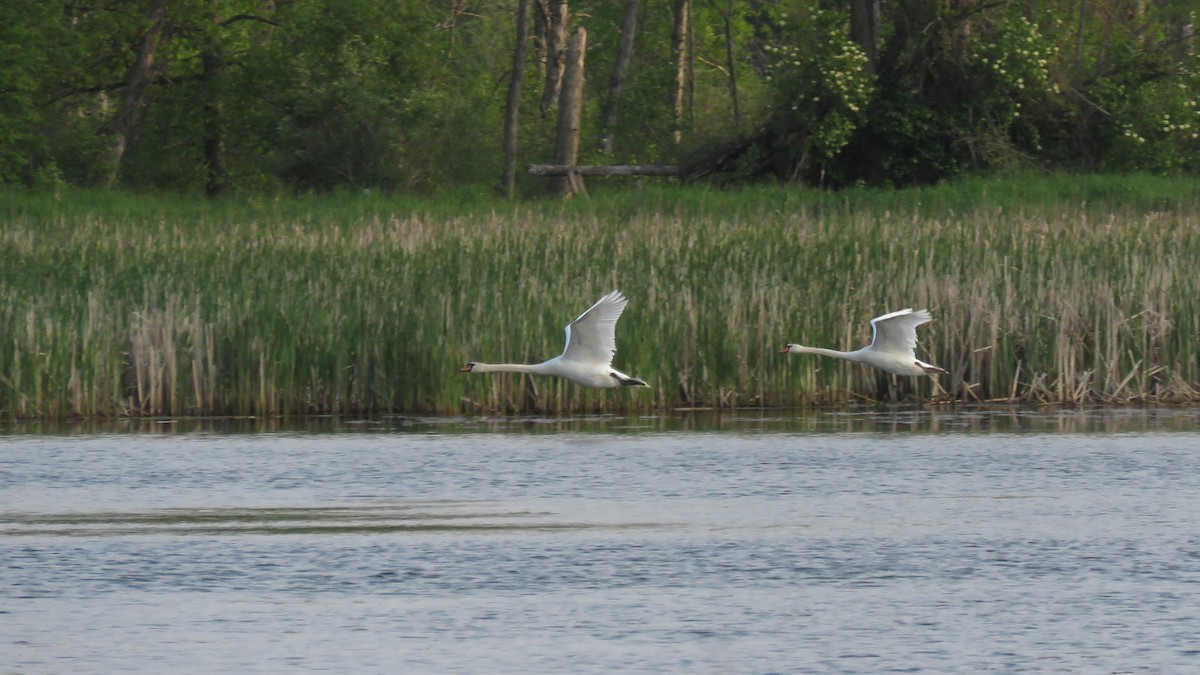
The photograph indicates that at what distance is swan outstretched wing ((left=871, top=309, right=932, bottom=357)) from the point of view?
1328cm

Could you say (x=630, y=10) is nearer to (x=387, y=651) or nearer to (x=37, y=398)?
(x=37, y=398)

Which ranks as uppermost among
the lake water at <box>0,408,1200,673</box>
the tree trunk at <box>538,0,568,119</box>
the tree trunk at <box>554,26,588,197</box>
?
the tree trunk at <box>538,0,568,119</box>

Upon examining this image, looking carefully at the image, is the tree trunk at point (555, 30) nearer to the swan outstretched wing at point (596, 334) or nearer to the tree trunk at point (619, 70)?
the tree trunk at point (619, 70)

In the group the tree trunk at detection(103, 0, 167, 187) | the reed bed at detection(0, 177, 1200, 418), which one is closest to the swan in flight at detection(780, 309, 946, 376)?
the reed bed at detection(0, 177, 1200, 418)

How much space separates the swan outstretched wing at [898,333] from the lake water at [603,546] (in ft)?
1.60

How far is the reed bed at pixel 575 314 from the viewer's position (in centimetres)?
1384

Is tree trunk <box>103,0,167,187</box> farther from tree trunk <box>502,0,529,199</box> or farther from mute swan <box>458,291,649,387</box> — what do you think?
mute swan <box>458,291,649,387</box>

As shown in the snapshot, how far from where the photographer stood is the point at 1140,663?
7023 millimetres

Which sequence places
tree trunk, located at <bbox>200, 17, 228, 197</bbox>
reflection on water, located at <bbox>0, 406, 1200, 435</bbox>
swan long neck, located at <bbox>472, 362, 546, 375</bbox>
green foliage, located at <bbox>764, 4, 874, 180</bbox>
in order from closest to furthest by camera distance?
swan long neck, located at <bbox>472, 362, 546, 375</bbox>, reflection on water, located at <bbox>0, 406, 1200, 435</bbox>, green foliage, located at <bbox>764, 4, 874, 180</bbox>, tree trunk, located at <bbox>200, 17, 228, 197</bbox>

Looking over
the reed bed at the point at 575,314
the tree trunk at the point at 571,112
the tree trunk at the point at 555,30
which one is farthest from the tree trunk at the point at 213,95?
the reed bed at the point at 575,314

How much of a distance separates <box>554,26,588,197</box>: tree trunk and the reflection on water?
55.9 ft

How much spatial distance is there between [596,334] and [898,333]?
200 cm

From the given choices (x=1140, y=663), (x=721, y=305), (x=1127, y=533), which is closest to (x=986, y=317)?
(x=721, y=305)

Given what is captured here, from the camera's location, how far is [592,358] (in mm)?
12859
